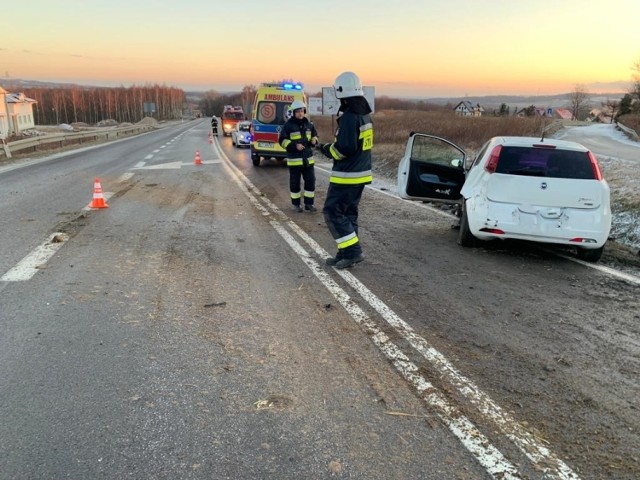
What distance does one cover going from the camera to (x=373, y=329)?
3.81 m

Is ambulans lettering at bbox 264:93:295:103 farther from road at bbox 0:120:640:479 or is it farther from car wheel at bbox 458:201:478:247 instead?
car wheel at bbox 458:201:478:247

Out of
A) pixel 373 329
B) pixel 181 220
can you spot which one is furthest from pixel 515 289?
pixel 181 220

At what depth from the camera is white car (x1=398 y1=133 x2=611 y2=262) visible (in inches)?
221

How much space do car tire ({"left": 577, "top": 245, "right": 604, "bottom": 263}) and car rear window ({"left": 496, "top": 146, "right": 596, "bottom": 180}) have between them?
0.86 metres

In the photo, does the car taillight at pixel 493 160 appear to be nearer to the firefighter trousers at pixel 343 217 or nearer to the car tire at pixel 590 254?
the car tire at pixel 590 254

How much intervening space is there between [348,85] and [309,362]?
318 centimetres

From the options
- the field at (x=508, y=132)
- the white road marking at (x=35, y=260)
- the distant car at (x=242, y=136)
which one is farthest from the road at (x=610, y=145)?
the white road marking at (x=35, y=260)

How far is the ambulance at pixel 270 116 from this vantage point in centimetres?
1600

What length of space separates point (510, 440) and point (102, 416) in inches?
86.9

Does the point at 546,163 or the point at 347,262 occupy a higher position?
the point at 546,163

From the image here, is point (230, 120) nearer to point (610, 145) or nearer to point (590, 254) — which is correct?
point (610, 145)

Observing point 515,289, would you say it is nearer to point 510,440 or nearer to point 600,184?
point 600,184

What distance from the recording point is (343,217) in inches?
221

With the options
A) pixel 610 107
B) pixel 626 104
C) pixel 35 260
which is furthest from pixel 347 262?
pixel 610 107
